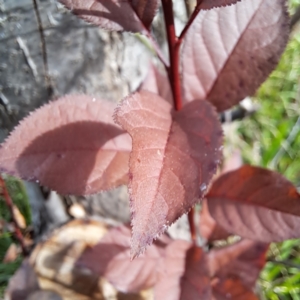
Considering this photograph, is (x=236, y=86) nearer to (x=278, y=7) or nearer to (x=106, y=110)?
(x=278, y=7)

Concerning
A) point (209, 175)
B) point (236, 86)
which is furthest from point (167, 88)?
point (209, 175)

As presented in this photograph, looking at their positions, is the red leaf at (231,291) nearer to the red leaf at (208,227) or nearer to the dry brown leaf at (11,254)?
the red leaf at (208,227)

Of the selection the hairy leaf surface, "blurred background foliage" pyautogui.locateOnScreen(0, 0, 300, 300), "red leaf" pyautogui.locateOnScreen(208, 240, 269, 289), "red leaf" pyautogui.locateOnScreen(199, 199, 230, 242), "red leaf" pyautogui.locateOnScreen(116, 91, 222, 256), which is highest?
the hairy leaf surface

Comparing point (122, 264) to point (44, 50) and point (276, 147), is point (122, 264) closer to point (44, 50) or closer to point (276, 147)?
point (44, 50)

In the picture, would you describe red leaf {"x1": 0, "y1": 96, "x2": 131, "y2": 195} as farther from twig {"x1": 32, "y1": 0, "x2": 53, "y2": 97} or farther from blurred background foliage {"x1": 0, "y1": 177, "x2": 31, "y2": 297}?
blurred background foliage {"x1": 0, "y1": 177, "x2": 31, "y2": 297}

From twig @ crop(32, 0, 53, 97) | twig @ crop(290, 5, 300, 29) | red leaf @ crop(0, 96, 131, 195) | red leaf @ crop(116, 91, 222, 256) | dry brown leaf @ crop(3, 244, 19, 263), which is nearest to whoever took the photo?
red leaf @ crop(116, 91, 222, 256)

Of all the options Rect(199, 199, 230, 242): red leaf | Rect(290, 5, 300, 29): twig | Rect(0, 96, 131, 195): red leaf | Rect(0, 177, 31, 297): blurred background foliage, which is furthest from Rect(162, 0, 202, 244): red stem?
Rect(0, 177, 31, 297): blurred background foliage
